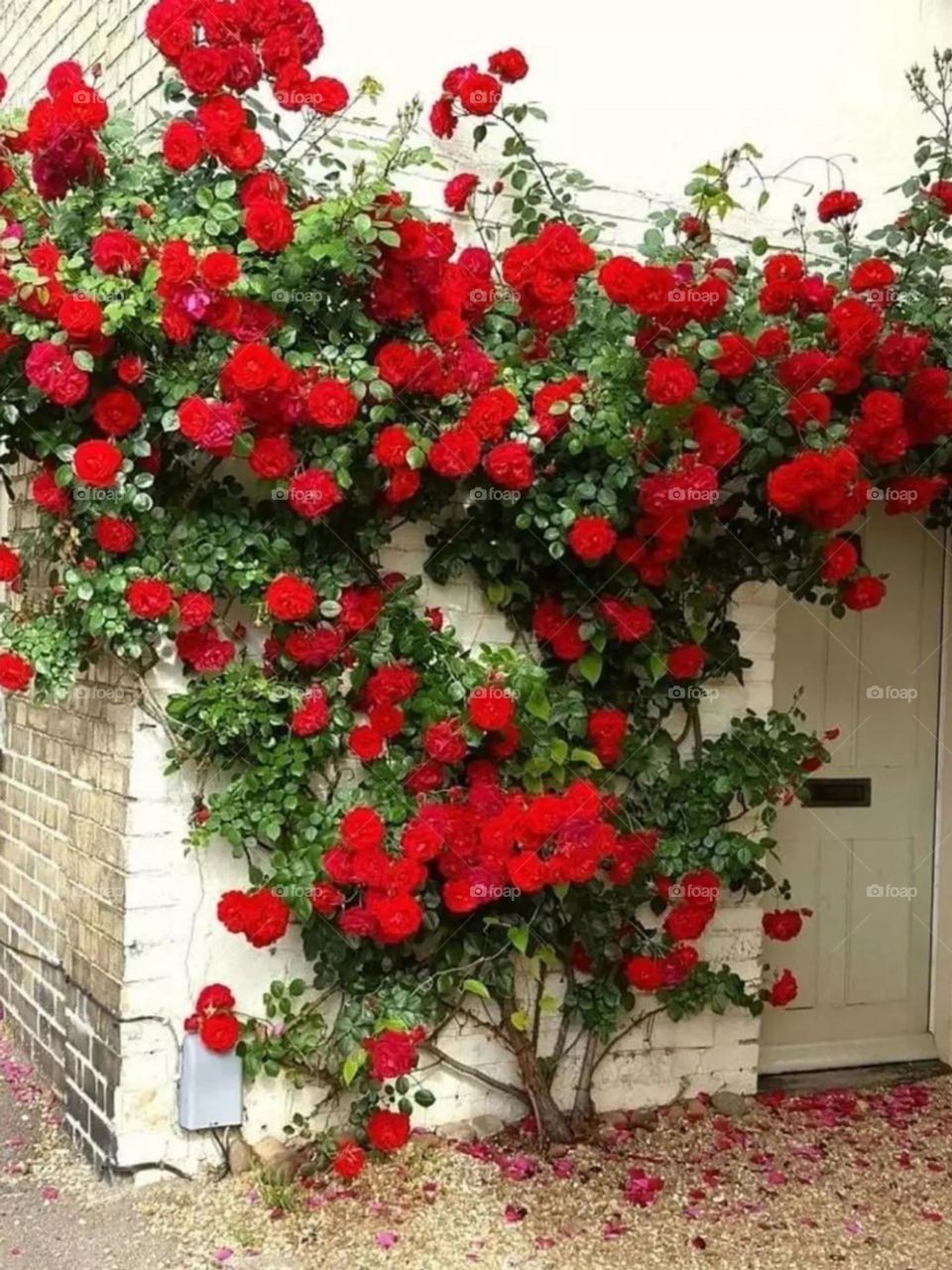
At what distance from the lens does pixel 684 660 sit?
4.07 metres

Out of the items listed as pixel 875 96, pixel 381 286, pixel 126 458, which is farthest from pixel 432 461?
pixel 875 96

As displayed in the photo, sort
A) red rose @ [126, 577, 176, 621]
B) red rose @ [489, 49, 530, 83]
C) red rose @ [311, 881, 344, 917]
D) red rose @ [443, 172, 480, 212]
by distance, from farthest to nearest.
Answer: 1. red rose @ [443, 172, 480, 212]
2. red rose @ [489, 49, 530, 83]
3. red rose @ [311, 881, 344, 917]
4. red rose @ [126, 577, 176, 621]

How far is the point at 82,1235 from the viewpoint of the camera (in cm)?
356

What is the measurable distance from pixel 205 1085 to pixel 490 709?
1.30 metres

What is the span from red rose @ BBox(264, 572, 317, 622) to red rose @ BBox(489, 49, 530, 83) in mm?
1543

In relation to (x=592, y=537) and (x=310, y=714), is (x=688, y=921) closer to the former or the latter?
(x=592, y=537)

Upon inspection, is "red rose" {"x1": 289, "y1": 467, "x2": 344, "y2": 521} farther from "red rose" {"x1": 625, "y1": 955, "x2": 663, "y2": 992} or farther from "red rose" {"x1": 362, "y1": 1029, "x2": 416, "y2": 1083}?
"red rose" {"x1": 625, "y1": 955, "x2": 663, "y2": 992}

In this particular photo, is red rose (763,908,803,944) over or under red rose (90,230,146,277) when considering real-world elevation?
under

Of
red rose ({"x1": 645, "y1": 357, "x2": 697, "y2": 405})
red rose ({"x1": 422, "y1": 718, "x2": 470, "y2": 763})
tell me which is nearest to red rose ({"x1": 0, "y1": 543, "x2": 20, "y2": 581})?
red rose ({"x1": 422, "y1": 718, "x2": 470, "y2": 763})

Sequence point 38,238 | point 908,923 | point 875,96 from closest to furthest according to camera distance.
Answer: point 38,238 → point 875,96 → point 908,923

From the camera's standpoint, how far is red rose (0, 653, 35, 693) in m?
3.62

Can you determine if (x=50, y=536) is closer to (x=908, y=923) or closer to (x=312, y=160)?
(x=312, y=160)

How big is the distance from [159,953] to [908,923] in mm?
2774

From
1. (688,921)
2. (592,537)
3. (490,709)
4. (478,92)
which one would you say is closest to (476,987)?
(688,921)
